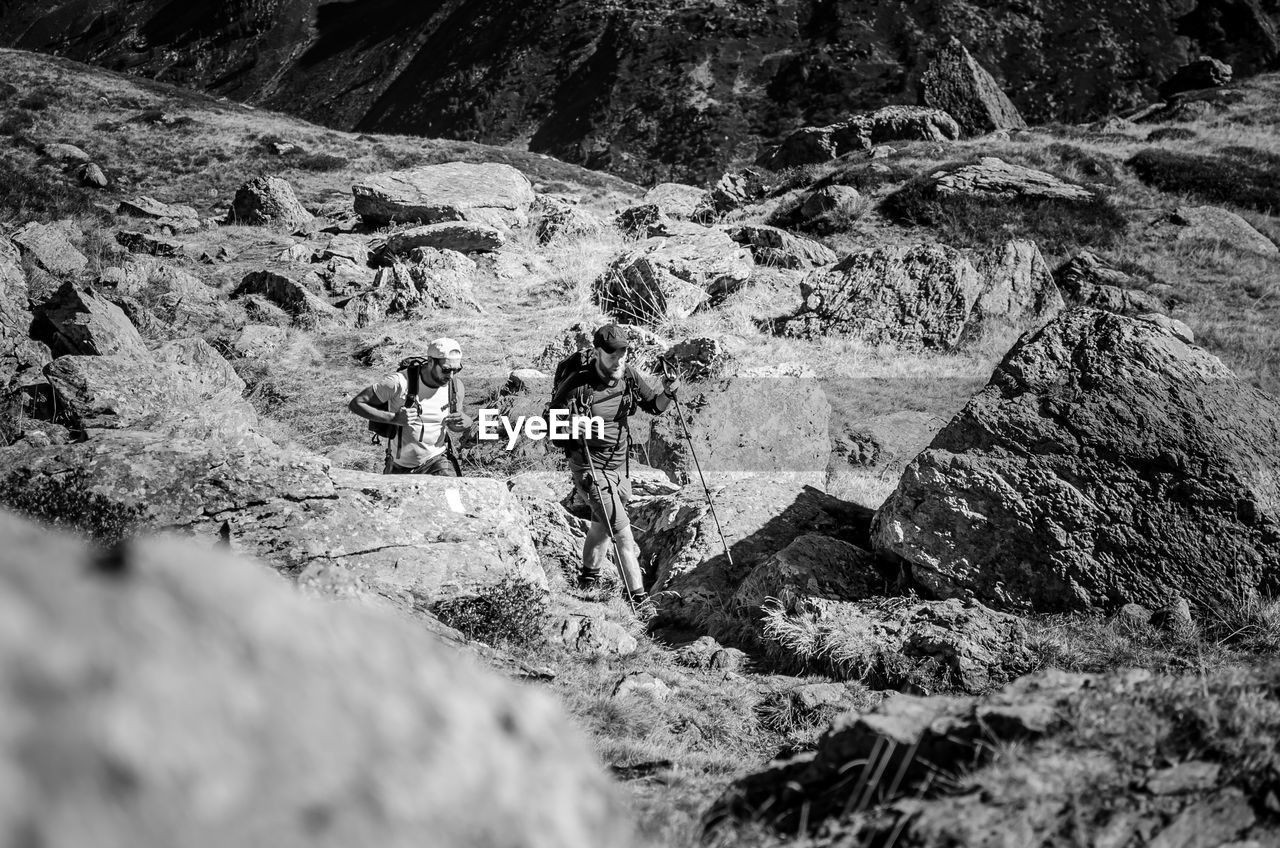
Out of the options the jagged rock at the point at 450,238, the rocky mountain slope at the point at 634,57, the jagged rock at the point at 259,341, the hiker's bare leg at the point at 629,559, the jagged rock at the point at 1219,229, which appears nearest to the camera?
the hiker's bare leg at the point at 629,559

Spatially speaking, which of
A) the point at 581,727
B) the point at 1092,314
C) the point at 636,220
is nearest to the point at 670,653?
the point at 581,727

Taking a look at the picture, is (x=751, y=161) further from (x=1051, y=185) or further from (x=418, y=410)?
(x=418, y=410)

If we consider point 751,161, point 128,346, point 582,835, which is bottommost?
point 751,161

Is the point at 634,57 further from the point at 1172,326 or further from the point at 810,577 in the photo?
the point at 810,577

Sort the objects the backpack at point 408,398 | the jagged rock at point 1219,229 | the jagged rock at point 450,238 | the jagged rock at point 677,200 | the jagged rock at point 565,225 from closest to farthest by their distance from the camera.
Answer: the backpack at point 408,398 → the jagged rock at point 1219,229 → the jagged rock at point 450,238 → the jagged rock at point 565,225 → the jagged rock at point 677,200

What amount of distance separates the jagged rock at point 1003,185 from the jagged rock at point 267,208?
18.0 metres

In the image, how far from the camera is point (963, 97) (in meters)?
41.1

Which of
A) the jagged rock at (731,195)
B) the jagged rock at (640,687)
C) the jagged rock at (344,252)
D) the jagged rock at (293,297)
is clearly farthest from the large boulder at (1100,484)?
the jagged rock at (731,195)

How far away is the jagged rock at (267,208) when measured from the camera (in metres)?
23.5

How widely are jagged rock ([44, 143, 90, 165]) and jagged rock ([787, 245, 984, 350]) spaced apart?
1007 inches

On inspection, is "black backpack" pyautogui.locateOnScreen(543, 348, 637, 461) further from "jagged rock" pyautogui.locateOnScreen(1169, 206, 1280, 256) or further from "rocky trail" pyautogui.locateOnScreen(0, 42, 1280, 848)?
"jagged rock" pyautogui.locateOnScreen(1169, 206, 1280, 256)

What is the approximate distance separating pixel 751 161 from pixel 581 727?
65346mm

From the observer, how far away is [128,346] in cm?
1094

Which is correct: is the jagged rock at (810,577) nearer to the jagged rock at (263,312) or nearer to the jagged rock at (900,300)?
the jagged rock at (900,300)
